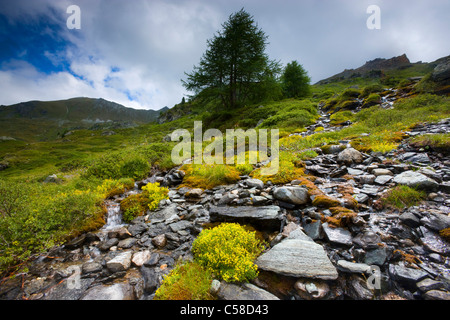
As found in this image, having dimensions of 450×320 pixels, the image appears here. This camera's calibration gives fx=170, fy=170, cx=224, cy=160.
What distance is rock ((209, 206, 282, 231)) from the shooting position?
436cm

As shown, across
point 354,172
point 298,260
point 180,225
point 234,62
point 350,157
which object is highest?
point 234,62

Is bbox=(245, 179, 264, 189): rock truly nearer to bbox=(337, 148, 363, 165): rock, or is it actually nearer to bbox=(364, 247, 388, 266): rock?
bbox=(364, 247, 388, 266): rock

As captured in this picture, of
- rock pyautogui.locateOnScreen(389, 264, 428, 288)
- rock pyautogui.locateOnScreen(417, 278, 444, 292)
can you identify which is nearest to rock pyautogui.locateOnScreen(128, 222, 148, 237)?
rock pyautogui.locateOnScreen(389, 264, 428, 288)

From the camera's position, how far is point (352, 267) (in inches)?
111

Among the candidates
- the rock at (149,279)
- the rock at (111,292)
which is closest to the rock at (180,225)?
the rock at (149,279)

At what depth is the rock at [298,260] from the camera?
289 centimetres

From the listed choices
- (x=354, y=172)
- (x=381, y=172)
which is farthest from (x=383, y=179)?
(x=354, y=172)

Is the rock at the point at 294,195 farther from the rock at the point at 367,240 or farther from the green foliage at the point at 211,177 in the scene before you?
the green foliage at the point at 211,177

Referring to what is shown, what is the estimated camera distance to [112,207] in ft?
22.1

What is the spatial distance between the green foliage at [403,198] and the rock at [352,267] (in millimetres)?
2057

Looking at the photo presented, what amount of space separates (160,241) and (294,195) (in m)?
3.91

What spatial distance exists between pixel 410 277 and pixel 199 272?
3322 millimetres

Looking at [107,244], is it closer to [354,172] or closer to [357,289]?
[357,289]
